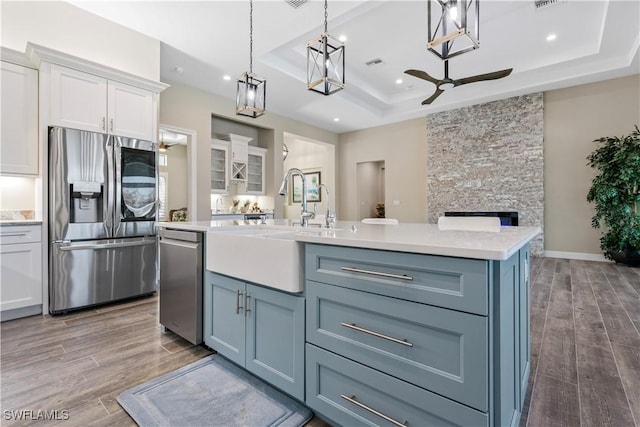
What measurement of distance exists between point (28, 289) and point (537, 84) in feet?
25.3

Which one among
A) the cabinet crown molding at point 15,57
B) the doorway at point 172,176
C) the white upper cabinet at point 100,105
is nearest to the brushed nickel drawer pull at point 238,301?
the white upper cabinet at point 100,105

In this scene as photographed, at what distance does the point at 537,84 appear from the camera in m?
5.42

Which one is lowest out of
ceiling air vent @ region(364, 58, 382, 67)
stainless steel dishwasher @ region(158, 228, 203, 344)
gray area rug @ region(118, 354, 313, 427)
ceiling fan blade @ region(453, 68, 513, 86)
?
gray area rug @ region(118, 354, 313, 427)

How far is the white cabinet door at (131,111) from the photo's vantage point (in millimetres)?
3203

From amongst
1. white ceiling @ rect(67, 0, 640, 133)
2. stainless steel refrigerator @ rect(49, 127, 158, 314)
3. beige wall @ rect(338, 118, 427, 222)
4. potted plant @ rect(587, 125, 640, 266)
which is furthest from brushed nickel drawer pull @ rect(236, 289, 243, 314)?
beige wall @ rect(338, 118, 427, 222)

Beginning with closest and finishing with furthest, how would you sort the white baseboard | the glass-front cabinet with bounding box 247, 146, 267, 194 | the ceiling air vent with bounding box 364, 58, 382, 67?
the ceiling air vent with bounding box 364, 58, 382, 67 → the white baseboard → the glass-front cabinet with bounding box 247, 146, 267, 194

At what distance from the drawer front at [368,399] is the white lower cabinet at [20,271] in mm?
2942

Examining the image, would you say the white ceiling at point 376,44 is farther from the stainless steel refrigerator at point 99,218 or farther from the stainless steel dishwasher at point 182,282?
the stainless steel dishwasher at point 182,282

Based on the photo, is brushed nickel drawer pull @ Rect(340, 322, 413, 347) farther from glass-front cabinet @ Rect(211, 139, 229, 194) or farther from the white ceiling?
glass-front cabinet @ Rect(211, 139, 229, 194)

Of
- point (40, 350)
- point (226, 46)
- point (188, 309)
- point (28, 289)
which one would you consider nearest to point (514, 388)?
point (188, 309)

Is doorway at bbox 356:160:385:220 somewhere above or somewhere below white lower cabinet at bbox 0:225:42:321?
above

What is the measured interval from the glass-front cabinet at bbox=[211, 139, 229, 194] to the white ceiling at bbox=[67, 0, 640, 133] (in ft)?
3.21

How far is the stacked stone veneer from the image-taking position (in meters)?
5.77

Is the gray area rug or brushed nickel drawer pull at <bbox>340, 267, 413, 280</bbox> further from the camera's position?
the gray area rug
